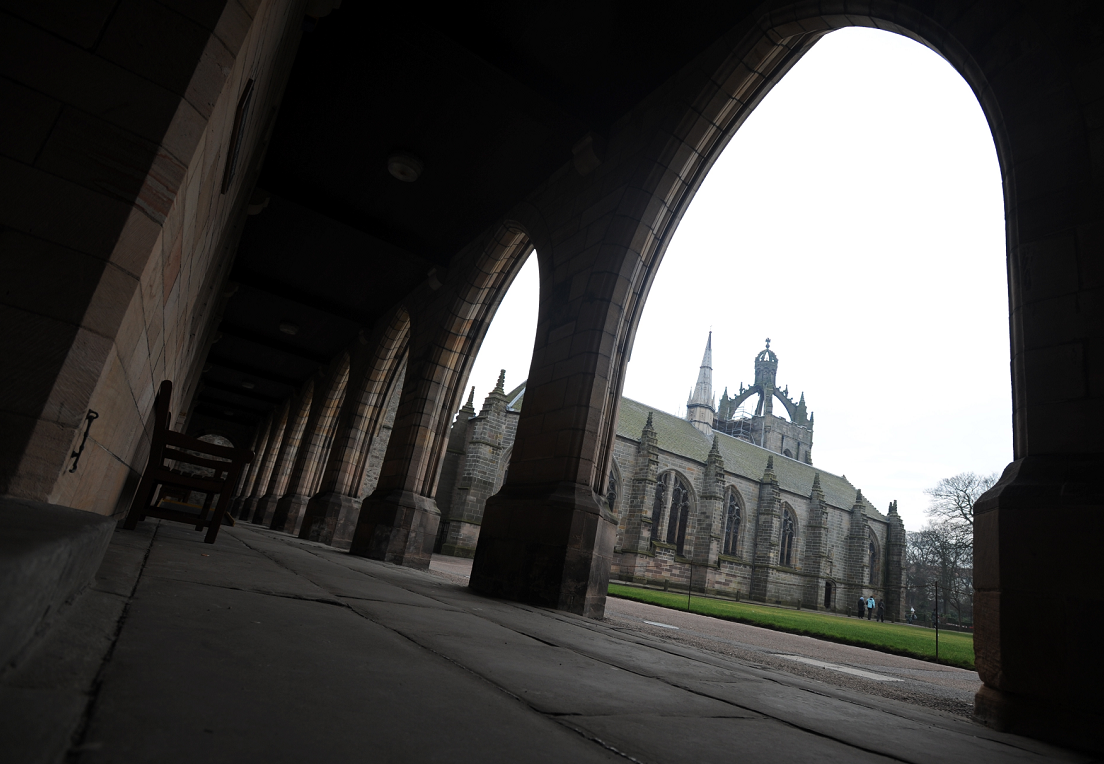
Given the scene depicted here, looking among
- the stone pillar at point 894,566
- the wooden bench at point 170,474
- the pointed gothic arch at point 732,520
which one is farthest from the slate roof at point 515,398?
the stone pillar at point 894,566

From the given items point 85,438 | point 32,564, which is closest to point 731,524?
point 85,438

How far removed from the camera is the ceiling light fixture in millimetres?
6988

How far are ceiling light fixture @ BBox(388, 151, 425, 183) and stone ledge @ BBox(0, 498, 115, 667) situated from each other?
21.2 feet

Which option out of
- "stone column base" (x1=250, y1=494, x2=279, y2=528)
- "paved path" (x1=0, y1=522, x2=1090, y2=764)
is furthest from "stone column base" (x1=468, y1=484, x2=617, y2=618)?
"stone column base" (x1=250, y1=494, x2=279, y2=528)

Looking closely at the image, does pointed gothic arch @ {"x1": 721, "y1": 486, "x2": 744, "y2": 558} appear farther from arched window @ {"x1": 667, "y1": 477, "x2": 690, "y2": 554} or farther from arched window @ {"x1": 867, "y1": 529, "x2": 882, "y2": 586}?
arched window @ {"x1": 867, "y1": 529, "x2": 882, "y2": 586}

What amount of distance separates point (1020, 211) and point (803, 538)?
116 feet

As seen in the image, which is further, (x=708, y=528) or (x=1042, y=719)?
(x=708, y=528)

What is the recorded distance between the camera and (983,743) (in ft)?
6.11

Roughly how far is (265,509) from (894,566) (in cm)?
3829

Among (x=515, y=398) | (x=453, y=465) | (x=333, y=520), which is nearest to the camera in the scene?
(x=333, y=520)

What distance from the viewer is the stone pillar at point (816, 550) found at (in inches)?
1283

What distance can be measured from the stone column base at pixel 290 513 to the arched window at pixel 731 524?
23807 mm

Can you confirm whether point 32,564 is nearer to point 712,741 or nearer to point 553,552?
point 712,741

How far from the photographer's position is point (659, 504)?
1103 inches
